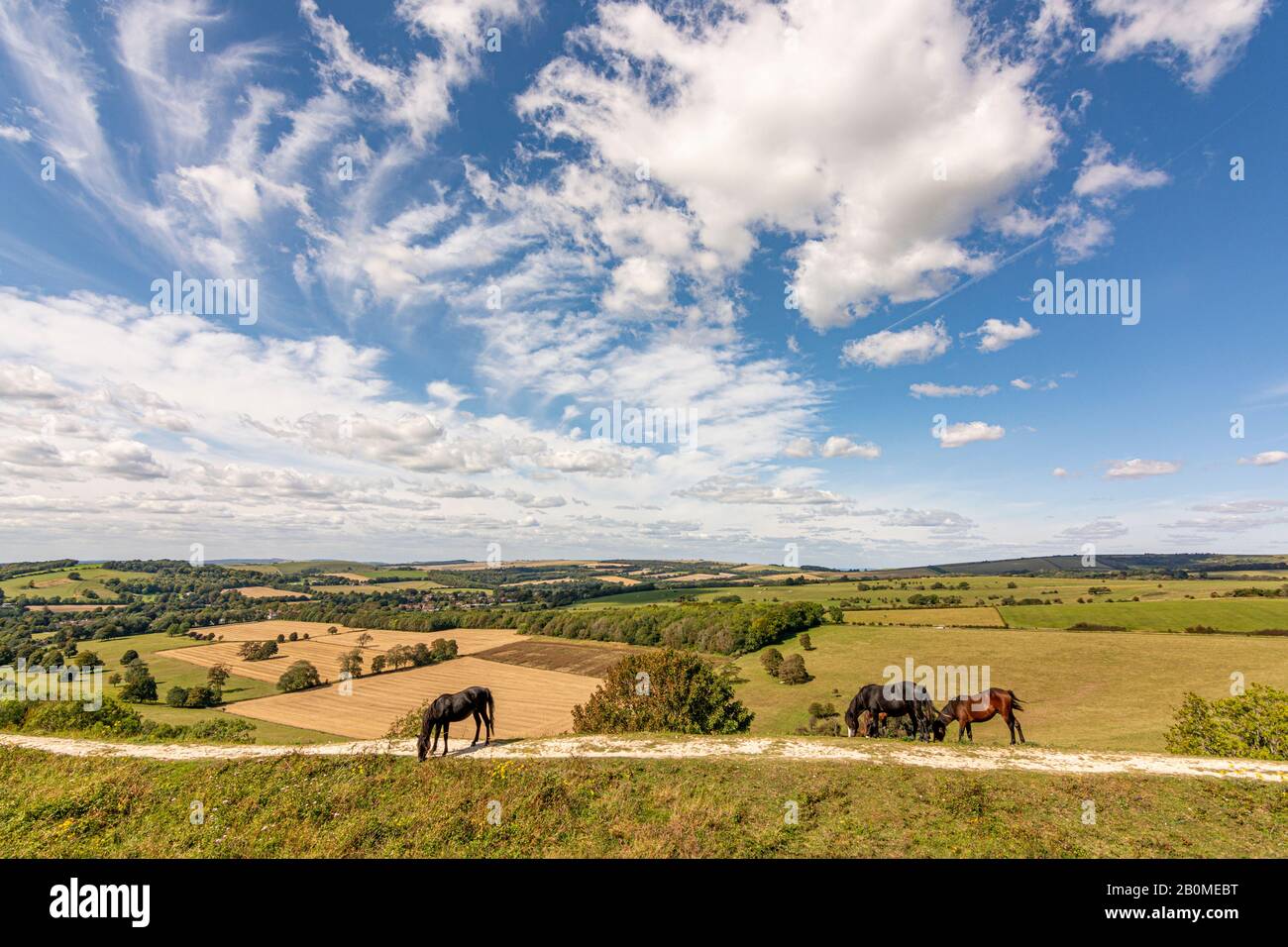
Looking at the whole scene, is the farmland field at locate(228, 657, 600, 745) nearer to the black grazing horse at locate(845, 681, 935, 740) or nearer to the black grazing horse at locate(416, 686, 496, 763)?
the black grazing horse at locate(416, 686, 496, 763)

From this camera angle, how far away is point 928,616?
4067 inches

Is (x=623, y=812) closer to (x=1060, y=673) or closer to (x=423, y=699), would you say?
(x=423, y=699)

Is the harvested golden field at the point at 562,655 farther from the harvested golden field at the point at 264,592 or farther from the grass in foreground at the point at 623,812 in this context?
the harvested golden field at the point at 264,592

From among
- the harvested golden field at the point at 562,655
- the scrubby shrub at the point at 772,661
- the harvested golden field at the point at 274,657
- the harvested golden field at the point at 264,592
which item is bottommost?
the harvested golden field at the point at 264,592

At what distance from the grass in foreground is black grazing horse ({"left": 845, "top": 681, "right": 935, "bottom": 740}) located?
6.02 metres

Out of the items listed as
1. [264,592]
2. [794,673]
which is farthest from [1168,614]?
[264,592]

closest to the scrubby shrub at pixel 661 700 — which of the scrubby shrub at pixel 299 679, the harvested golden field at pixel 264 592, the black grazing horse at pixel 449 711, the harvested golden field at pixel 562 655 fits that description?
the black grazing horse at pixel 449 711

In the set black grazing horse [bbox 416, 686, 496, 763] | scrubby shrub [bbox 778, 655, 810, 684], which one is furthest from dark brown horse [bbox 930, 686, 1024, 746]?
scrubby shrub [bbox 778, 655, 810, 684]

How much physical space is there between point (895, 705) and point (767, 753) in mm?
6677

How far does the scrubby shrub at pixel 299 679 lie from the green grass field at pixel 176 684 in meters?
1.45

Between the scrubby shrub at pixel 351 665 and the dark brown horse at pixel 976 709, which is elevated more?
the dark brown horse at pixel 976 709

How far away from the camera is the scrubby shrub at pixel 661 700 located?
2697cm

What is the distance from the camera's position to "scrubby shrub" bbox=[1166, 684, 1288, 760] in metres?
20.0
